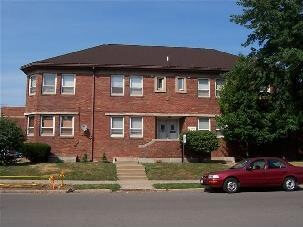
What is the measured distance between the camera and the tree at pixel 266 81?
97.8ft

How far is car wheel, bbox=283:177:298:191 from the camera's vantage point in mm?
20469

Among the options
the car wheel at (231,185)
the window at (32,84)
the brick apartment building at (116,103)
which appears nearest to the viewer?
the car wheel at (231,185)

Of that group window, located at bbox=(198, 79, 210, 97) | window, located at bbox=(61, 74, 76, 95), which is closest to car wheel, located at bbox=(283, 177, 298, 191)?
window, located at bbox=(198, 79, 210, 97)

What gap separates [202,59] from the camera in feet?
120

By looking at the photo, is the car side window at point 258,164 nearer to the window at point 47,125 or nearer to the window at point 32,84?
the window at point 47,125

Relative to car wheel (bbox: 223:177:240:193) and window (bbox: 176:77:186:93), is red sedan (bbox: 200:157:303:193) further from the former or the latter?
window (bbox: 176:77:186:93)

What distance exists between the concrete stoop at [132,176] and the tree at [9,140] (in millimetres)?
5968

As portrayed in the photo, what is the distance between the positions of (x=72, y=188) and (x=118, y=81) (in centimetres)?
1474

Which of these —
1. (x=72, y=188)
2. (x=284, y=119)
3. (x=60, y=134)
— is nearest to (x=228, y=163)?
(x=284, y=119)

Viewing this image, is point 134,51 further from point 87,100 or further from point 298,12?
point 298,12

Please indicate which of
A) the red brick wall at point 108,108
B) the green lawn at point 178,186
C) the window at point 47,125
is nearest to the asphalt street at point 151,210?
the green lawn at point 178,186

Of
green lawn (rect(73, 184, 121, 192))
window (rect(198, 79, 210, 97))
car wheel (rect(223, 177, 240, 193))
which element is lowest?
green lawn (rect(73, 184, 121, 192))

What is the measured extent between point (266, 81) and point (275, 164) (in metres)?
11.9

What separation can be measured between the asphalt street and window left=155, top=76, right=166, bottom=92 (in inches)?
647
